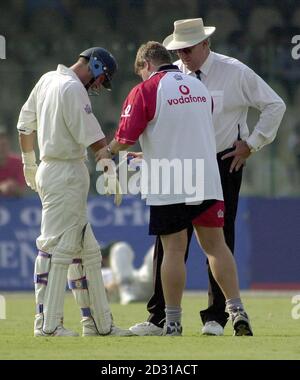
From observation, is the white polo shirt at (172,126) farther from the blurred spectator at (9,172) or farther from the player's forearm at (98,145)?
the blurred spectator at (9,172)

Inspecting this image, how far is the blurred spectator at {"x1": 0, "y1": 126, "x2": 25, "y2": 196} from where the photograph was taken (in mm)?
16625

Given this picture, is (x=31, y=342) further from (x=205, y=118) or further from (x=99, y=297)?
(x=205, y=118)

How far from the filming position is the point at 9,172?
1680cm

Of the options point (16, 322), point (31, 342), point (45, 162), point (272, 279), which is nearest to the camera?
point (31, 342)

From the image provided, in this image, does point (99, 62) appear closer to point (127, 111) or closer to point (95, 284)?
point (127, 111)

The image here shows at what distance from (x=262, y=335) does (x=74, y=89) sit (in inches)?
91.7

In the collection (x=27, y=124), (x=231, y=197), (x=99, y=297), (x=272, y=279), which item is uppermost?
(x=27, y=124)

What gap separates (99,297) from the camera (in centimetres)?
929

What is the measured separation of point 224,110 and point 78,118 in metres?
1.26

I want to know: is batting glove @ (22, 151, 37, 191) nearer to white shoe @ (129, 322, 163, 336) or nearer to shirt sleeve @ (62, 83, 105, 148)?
shirt sleeve @ (62, 83, 105, 148)

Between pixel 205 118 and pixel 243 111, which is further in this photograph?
pixel 243 111

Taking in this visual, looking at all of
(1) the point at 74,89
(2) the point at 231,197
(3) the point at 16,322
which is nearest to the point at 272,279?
(3) the point at 16,322

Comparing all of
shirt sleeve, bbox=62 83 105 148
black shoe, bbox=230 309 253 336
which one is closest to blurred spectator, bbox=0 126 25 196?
shirt sleeve, bbox=62 83 105 148

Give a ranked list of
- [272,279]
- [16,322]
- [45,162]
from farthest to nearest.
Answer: [272,279]
[16,322]
[45,162]
